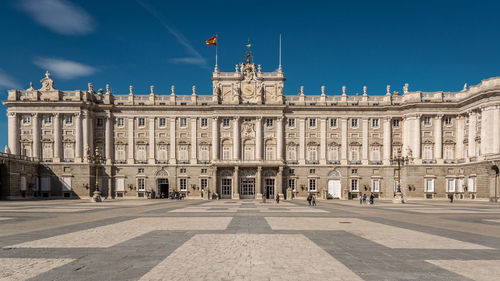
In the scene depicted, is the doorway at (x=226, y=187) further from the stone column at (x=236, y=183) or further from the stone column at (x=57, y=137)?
the stone column at (x=57, y=137)

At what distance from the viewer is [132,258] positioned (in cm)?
1106

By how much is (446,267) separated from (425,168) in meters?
57.7

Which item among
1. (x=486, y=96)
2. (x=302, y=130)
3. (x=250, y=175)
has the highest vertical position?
(x=486, y=96)

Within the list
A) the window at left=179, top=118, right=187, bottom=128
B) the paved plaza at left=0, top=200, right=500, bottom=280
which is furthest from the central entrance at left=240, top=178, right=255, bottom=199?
the paved plaza at left=0, top=200, right=500, bottom=280

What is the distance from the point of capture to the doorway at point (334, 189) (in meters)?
64.7

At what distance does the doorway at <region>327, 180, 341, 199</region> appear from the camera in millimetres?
64688

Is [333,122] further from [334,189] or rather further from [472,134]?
[472,134]

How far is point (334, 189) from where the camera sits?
6481 centimetres

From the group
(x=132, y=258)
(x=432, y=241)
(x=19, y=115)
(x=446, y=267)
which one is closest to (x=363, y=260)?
(x=446, y=267)

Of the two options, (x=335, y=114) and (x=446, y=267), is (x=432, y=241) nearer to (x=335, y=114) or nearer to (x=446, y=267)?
(x=446, y=267)

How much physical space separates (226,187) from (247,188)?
3.79 meters

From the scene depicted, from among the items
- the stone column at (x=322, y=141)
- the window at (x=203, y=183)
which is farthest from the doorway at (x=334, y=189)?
the window at (x=203, y=183)

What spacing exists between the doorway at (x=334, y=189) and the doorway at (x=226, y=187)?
17.9 metres

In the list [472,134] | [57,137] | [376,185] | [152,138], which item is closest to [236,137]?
[152,138]
